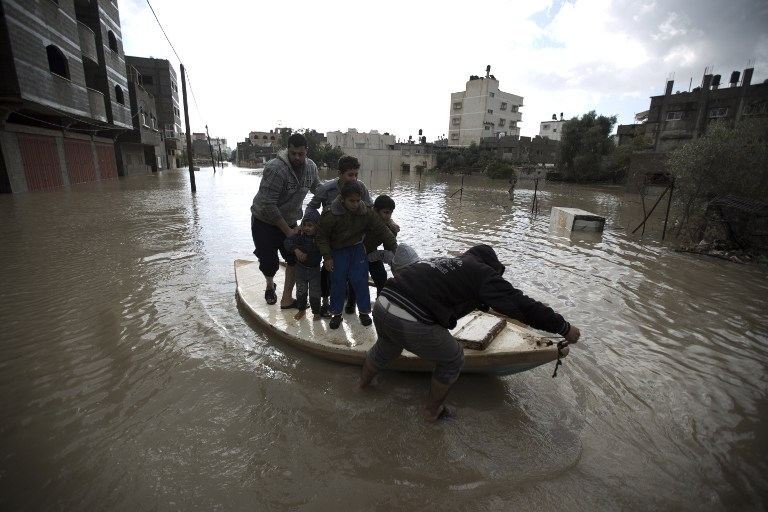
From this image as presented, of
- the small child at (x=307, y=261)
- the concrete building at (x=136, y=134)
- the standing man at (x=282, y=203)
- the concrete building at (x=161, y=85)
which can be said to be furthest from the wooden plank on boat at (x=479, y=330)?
the concrete building at (x=161, y=85)

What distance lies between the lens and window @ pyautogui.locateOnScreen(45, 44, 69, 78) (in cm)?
1520

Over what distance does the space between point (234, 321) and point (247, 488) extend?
2.65 m

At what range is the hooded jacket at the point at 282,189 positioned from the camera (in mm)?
4059

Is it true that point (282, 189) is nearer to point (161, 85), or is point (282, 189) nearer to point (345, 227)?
point (345, 227)

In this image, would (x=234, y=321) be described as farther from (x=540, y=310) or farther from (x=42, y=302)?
(x=540, y=310)

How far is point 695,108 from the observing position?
3456 cm

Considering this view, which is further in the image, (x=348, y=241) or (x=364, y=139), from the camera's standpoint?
(x=364, y=139)

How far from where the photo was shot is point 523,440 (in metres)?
2.87

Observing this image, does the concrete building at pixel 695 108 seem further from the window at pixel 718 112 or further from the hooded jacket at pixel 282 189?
the hooded jacket at pixel 282 189

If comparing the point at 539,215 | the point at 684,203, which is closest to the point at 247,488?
the point at 684,203

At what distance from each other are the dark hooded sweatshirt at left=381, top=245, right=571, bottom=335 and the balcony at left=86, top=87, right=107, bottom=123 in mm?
22749

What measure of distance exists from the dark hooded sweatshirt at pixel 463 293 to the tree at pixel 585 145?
3888 centimetres

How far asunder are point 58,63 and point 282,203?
1923cm

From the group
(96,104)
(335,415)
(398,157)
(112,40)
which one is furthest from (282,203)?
(398,157)
